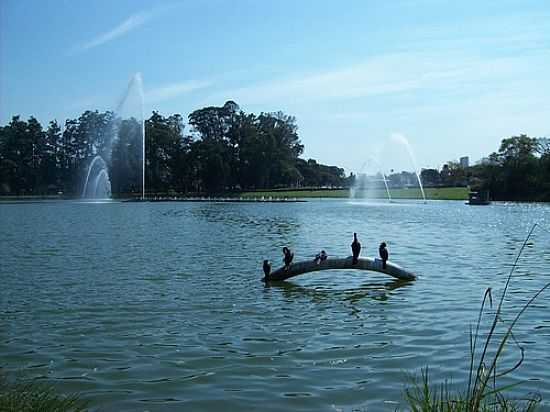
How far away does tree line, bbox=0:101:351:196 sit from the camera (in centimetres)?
14400

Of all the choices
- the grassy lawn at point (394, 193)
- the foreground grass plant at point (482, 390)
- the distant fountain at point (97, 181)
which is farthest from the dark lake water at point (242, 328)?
the distant fountain at point (97, 181)

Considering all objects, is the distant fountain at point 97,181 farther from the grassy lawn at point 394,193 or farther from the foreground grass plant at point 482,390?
the foreground grass plant at point 482,390

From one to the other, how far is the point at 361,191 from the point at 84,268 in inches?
4678

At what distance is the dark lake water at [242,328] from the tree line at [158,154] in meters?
116

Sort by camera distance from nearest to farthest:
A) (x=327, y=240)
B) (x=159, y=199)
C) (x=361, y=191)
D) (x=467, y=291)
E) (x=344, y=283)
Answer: (x=467, y=291) < (x=344, y=283) < (x=327, y=240) < (x=159, y=199) < (x=361, y=191)

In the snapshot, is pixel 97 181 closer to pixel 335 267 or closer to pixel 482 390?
pixel 335 267

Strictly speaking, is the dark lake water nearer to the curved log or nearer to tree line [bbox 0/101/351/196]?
the curved log

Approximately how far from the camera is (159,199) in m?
123

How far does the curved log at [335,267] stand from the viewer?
20.7m

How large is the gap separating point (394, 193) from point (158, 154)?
54.4 metres

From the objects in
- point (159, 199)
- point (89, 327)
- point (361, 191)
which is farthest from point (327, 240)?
point (361, 191)

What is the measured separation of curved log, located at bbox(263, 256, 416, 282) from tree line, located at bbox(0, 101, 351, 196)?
12083 centimetres

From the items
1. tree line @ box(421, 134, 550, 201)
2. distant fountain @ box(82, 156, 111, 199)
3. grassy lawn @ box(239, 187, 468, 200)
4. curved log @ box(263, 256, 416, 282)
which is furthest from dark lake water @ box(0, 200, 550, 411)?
distant fountain @ box(82, 156, 111, 199)

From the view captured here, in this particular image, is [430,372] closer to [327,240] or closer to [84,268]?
[84,268]
